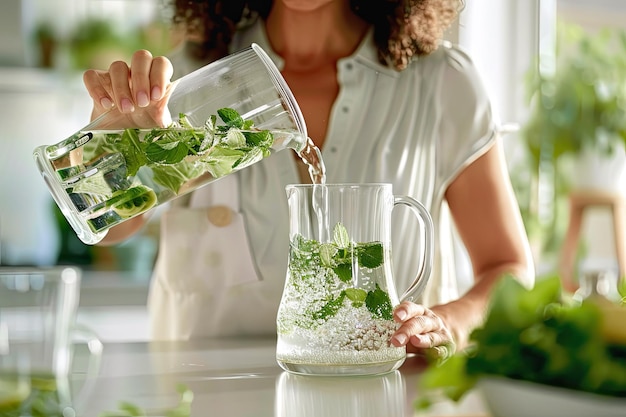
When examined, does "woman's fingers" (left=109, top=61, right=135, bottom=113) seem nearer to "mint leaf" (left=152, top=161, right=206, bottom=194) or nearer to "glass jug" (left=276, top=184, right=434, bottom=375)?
"mint leaf" (left=152, top=161, right=206, bottom=194)

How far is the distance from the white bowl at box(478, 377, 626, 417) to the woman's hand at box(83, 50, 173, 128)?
0.43 m

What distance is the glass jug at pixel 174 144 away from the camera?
806 mm

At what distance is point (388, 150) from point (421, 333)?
49cm

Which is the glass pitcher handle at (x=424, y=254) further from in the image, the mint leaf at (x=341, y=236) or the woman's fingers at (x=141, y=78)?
the woman's fingers at (x=141, y=78)

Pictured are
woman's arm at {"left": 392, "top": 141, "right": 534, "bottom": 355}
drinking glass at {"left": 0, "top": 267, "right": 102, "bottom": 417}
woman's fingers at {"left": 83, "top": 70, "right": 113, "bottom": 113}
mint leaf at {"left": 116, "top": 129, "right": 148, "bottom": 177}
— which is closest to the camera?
drinking glass at {"left": 0, "top": 267, "right": 102, "bottom": 417}

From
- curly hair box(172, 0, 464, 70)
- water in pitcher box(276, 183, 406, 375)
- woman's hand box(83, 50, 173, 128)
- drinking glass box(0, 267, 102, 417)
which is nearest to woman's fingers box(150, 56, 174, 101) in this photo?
woman's hand box(83, 50, 173, 128)

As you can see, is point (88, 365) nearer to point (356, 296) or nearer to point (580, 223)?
point (356, 296)

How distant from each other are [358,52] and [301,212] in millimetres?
620

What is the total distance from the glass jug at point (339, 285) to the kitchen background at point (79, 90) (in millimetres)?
1487

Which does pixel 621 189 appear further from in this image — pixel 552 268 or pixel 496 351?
pixel 496 351

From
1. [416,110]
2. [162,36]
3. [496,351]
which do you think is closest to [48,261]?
[162,36]

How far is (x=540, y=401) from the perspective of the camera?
1.57 feet

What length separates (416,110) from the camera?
1.34 m

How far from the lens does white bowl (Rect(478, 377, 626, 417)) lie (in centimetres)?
46
